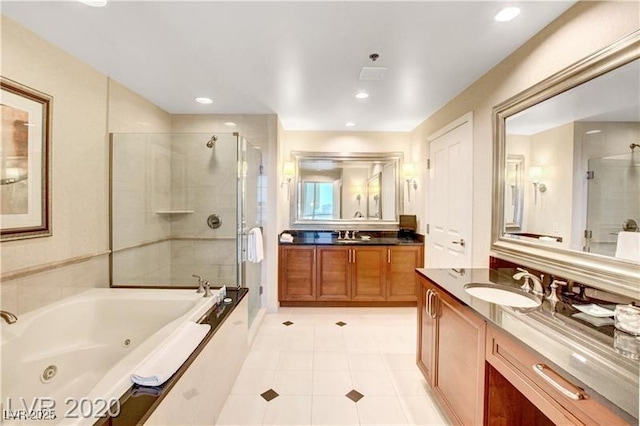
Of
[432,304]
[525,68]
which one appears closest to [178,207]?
[432,304]

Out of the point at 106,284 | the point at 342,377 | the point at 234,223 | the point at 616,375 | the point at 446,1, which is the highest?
the point at 446,1

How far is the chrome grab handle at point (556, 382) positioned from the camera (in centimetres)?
80

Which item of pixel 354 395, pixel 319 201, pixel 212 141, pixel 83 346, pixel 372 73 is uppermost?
pixel 372 73

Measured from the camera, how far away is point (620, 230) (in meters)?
1.23

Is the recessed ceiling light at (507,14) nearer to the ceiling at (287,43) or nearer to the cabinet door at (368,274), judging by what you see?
the ceiling at (287,43)

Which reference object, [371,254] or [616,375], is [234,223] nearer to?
[371,254]

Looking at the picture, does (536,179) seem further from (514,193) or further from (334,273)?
(334,273)

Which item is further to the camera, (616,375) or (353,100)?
(353,100)

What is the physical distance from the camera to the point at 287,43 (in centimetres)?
177

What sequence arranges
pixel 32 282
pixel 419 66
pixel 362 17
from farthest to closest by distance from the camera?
pixel 419 66 < pixel 32 282 < pixel 362 17

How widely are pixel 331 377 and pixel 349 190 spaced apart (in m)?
2.55

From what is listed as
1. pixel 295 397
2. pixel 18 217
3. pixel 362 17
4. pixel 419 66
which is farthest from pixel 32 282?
pixel 419 66

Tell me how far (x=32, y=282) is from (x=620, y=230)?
331 centimetres

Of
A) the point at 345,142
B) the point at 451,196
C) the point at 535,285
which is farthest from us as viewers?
the point at 345,142
